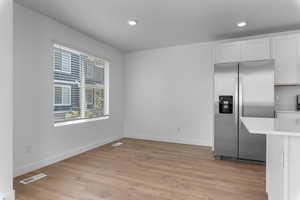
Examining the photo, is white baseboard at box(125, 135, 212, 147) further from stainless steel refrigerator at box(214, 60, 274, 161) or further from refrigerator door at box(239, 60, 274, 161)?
refrigerator door at box(239, 60, 274, 161)

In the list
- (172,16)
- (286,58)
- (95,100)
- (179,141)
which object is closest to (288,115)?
(286,58)

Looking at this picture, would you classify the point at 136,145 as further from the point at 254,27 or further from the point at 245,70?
the point at 254,27

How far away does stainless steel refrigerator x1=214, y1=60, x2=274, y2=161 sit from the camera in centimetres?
303

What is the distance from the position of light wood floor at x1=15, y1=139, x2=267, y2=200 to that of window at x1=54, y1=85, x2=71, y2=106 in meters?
1.11

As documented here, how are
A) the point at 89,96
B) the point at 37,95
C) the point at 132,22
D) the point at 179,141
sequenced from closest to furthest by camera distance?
the point at 37,95, the point at 132,22, the point at 89,96, the point at 179,141

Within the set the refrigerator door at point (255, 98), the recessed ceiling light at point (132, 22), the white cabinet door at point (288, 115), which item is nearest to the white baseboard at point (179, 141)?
the refrigerator door at point (255, 98)

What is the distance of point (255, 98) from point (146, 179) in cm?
242

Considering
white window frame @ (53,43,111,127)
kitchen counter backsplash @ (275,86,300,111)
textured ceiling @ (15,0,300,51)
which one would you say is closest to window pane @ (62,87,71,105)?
white window frame @ (53,43,111,127)

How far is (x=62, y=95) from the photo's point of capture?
3.30 m

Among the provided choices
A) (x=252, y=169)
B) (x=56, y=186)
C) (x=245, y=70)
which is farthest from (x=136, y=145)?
(x=245, y=70)

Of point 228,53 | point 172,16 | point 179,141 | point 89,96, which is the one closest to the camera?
point 172,16

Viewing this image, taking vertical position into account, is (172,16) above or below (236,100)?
above

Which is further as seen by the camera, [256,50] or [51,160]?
[256,50]
